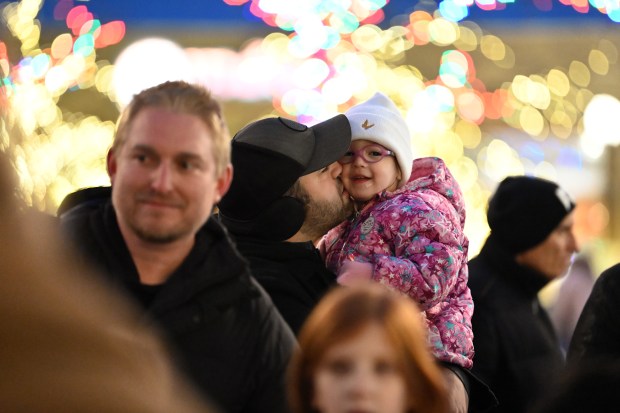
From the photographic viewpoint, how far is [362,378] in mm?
2273

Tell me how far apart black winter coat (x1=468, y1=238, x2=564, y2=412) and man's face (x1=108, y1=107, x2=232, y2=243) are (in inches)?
92.2

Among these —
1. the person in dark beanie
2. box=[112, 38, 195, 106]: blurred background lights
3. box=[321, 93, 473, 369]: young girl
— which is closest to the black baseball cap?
box=[321, 93, 473, 369]: young girl

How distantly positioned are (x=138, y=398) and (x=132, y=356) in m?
0.04

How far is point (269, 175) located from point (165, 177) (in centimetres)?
91

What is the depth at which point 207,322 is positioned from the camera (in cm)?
261

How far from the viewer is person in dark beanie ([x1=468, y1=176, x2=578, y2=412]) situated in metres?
4.79

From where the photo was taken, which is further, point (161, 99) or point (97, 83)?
point (97, 83)

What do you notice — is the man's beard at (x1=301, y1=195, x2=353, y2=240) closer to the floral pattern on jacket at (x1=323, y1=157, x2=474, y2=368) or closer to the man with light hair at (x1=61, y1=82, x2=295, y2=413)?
the floral pattern on jacket at (x1=323, y1=157, x2=474, y2=368)

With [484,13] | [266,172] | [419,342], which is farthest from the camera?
[484,13]

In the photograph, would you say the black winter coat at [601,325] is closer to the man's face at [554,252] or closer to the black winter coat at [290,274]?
Answer: the black winter coat at [290,274]

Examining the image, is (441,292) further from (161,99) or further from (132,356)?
(132,356)

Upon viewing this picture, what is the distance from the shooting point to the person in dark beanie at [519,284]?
4.79 meters

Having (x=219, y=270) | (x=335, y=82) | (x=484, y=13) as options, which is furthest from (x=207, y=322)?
(x=335, y=82)

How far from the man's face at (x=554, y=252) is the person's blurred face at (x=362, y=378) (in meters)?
3.14
